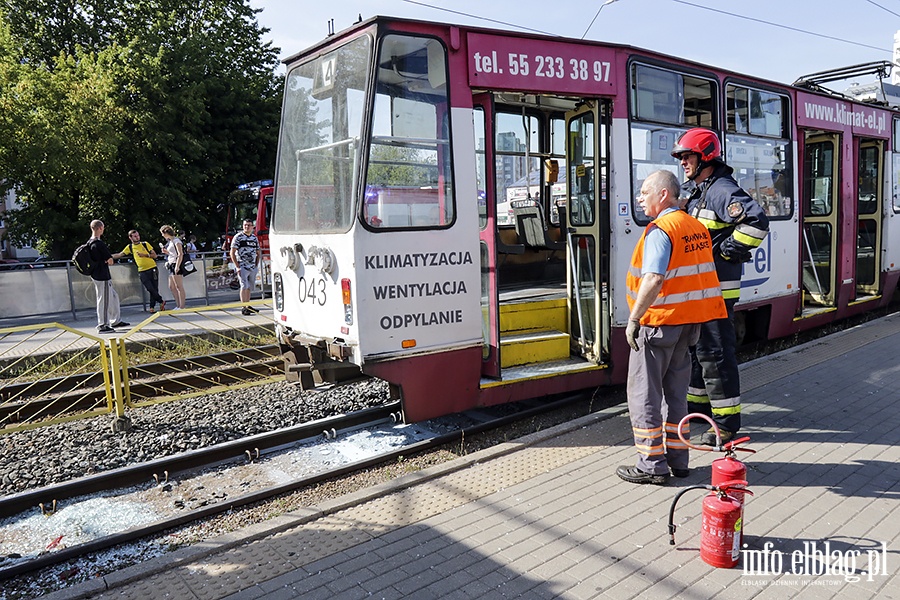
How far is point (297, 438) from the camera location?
5.83 meters

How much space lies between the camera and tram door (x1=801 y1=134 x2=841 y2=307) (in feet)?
30.1

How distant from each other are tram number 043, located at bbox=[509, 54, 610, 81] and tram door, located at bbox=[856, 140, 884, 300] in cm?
644

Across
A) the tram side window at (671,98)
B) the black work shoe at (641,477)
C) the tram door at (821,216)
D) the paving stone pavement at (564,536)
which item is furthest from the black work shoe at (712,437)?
the tram door at (821,216)

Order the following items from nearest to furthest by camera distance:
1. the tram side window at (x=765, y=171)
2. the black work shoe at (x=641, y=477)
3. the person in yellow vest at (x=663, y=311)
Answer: the person in yellow vest at (x=663, y=311), the black work shoe at (x=641, y=477), the tram side window at (x=765, y=171)

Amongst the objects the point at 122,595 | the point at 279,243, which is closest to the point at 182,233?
the point at 279,243

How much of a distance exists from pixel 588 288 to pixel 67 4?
25308 mm

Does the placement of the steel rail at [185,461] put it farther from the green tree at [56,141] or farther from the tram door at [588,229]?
the green tree at [56,141]

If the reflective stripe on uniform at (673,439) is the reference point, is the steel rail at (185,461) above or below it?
below

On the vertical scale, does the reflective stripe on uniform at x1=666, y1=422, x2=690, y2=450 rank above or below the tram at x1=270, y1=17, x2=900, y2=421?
below

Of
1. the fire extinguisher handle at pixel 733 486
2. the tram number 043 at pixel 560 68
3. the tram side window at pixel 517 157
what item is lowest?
the fire extinguisher handle at pixel 733 486

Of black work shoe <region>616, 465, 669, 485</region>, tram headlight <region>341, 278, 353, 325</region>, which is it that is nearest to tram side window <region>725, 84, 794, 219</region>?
black work shoe <region>616, 465, 669, 485</region>

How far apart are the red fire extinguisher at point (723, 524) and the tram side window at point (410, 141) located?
2736 millimetres

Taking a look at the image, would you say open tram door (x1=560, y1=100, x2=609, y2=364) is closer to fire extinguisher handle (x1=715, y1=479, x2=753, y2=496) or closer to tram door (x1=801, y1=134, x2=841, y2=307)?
fire extinguisher handle (x1=715, y1=479, x2=753, y2=496)

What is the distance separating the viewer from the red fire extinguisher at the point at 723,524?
3240mm
